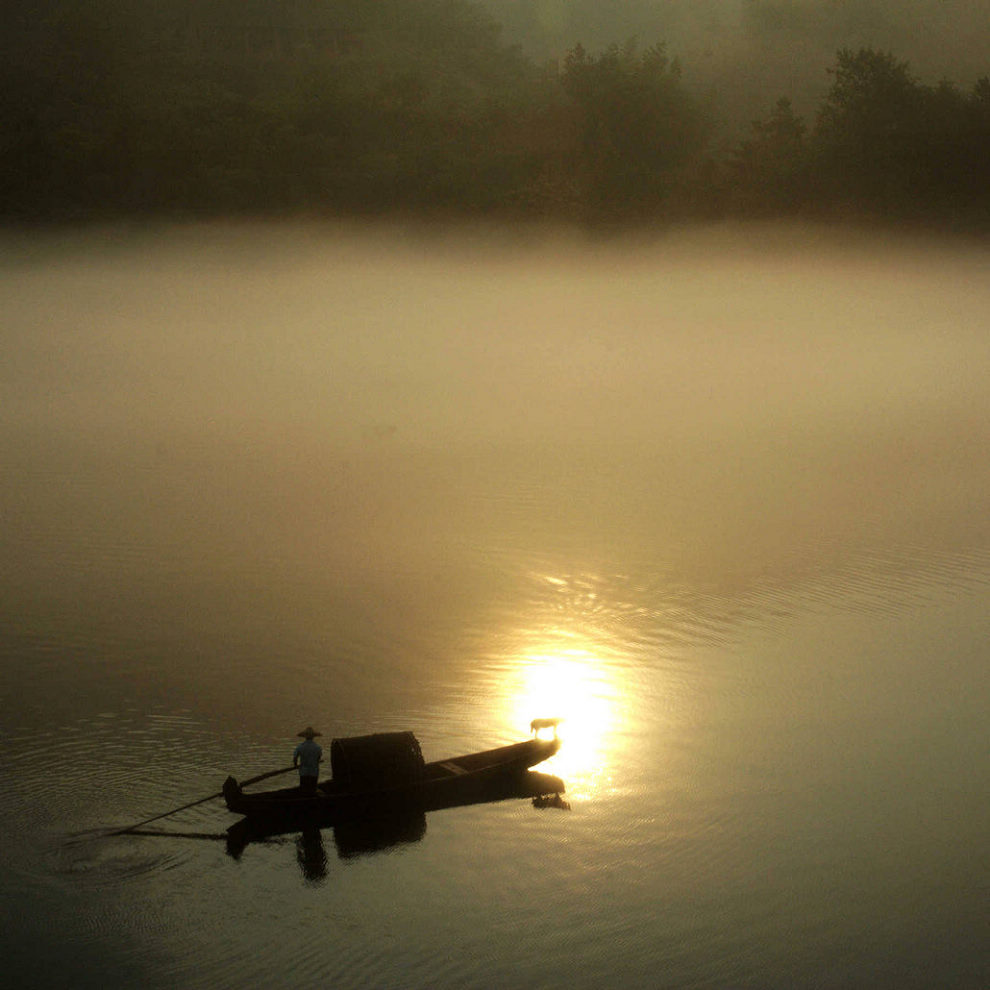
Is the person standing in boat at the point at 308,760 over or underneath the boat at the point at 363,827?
over

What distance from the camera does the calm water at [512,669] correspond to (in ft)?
29.8

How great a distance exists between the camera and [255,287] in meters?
61.3

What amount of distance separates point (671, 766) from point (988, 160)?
3882 cm

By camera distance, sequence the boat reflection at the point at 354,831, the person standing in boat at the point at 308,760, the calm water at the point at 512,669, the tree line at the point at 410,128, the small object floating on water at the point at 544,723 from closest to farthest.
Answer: the calm water at the point at 512,669 < the person standing in boat at the point at 308,760 < the boat reflection at the point at 354,831 < the small object floating on water at the point at 544,723 < the tree line at the point at 410,128

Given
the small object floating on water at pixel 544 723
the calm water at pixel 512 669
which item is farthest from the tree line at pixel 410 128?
the small object floating on water at pixel 544 723

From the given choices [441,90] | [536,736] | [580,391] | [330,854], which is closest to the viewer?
[330,854]

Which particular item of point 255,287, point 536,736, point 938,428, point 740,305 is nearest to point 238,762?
point 536,736

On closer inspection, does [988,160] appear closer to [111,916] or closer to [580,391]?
[580,391]

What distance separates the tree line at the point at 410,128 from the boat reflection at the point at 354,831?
127 feet

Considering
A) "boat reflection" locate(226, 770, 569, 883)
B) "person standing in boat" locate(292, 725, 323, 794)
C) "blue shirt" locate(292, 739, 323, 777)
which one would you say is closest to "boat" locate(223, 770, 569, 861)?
"boat reflection" locate(226, 770, 569, 883)

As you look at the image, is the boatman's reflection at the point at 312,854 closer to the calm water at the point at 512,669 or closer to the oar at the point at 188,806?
Answer: the calm water at the point at 512,669

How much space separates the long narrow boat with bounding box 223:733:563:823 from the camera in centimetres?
980

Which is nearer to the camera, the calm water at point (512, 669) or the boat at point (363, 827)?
the calm water at point (512, 669)

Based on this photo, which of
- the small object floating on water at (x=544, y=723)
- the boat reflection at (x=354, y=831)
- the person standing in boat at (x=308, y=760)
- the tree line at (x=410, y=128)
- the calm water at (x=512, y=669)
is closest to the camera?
the calm water at (x=512, y=669)
